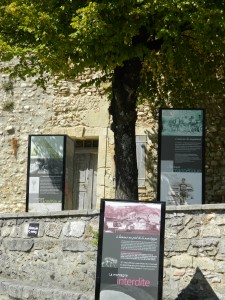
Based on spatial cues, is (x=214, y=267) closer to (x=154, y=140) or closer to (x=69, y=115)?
(x=154, y=140)

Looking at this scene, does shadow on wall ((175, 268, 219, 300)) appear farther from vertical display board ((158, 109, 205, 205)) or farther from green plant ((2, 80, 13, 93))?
green plant ((2, 80, 13, 93))

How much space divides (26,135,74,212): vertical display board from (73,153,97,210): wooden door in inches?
97.6

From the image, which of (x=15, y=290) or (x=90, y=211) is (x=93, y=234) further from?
(x=15, y=290)

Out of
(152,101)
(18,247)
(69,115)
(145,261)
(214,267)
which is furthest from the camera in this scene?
(69,115)

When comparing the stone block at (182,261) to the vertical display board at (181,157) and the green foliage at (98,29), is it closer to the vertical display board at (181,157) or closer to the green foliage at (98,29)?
the vertical display board at (181,157)

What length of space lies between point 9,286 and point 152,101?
5987mm

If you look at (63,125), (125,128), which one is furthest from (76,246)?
(63,125)

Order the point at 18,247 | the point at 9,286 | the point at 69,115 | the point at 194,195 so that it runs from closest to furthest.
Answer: the point at 9,286 → the point at 18,247 → the point at 194,195 → the point at 69,115

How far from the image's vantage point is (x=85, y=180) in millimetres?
14766

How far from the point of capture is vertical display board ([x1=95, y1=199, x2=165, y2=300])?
698 centimetres

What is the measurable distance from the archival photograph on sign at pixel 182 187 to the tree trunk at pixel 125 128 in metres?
0.93

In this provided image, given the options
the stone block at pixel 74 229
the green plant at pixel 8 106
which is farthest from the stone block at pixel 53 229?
the green plant at pixel 8 106

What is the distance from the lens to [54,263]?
29.9 feet

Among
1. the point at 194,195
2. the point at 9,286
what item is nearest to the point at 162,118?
the point at 194,195
